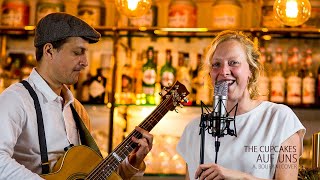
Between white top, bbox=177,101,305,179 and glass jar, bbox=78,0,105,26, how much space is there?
1973 mm

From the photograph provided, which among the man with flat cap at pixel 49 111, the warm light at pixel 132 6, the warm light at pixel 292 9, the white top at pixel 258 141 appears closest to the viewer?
the white top at pixel 258 141

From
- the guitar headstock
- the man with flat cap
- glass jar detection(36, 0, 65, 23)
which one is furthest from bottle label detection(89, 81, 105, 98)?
the guitar headstock

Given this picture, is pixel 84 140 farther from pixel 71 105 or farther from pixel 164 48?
pixel 164 48

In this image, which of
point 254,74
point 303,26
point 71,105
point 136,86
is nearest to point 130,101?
point 136,86

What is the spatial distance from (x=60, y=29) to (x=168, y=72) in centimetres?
168

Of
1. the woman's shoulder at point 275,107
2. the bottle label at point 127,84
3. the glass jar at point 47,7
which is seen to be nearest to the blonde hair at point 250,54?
the woman's shoulder at point 275,107

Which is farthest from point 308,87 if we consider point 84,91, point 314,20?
point 84,91

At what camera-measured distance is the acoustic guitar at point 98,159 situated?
7.73 feet

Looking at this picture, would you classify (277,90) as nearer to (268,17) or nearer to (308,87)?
Result: (308,87)

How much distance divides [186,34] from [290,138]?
208 cm

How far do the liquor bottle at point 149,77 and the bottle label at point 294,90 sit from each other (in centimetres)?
74

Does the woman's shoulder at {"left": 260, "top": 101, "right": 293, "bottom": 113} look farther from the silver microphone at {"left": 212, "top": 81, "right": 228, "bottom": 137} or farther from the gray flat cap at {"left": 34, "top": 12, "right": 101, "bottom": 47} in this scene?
the gray flat cap at {"left": 34, "top": 12, "right": 101, "bottom": 47}

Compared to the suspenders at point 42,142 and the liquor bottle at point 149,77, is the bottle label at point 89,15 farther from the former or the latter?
the suspenders at point 42,142

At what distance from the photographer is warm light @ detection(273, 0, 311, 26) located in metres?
3.39
